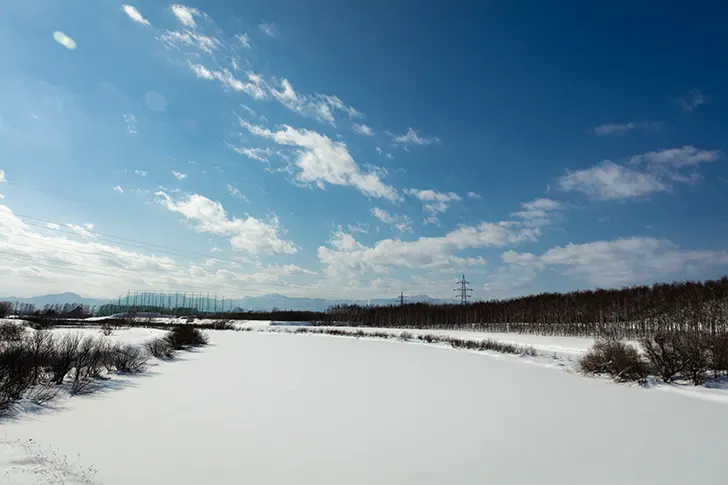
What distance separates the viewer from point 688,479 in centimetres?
658

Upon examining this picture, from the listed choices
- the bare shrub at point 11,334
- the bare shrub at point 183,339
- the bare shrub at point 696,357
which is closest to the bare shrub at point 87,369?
the bare shrub at point 11,334

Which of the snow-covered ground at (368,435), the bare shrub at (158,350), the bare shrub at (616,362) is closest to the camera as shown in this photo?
the snow-covered ground at (368,435)

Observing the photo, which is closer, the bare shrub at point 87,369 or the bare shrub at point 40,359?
the bare shrub at point 40,359

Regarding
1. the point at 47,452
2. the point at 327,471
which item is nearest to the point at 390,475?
the point at 327,471

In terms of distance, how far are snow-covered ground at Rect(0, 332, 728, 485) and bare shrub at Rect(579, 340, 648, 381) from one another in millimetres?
1734

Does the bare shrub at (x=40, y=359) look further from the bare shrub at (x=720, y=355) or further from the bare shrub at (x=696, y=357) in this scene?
the bare shrub at (x=720, y=355)

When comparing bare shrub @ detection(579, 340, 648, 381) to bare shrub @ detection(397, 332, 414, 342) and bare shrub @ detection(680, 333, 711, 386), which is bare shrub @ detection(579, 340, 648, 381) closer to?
bare shrub @ detection(680, 333, 711, 386)

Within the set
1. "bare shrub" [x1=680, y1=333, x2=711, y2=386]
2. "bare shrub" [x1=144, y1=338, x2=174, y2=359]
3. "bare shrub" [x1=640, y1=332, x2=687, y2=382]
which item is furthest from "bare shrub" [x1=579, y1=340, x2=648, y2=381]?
"bare shrub" [x1=144, y1=338, x2=174, y2=359]

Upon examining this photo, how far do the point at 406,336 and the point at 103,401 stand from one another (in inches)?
1761

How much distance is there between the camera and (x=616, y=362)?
17266mm

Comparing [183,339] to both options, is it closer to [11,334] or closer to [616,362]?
[11,334]

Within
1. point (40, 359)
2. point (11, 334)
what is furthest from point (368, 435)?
point (11, 334)

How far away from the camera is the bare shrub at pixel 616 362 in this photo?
1639 cm

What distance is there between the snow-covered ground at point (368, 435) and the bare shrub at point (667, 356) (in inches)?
85.8
